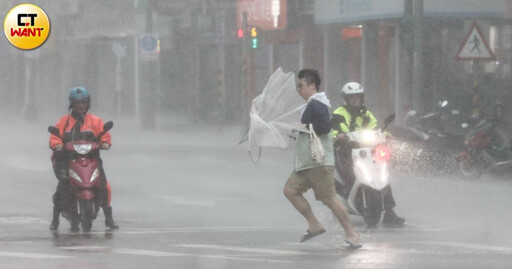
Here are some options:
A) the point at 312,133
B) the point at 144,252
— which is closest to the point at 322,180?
the point at 312,133

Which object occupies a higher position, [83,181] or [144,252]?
[83,181]

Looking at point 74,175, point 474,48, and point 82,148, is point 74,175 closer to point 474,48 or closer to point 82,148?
point 82,148

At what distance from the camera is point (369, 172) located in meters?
14.3

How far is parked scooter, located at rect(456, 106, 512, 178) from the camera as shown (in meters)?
21.8

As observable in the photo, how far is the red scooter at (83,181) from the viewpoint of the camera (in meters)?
13.9

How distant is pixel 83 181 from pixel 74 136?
0.47 meters

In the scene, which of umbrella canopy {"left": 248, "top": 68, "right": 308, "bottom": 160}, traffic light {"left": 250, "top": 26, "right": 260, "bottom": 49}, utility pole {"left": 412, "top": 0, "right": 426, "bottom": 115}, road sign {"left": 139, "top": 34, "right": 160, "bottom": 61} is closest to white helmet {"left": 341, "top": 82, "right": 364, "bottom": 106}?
umbrella canopy {"left": 248, "top": 68, "right": 308, "bottom": 160}

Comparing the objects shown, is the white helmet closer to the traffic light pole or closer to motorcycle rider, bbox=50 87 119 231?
motorcycle rider, bbox=50 87 119 231

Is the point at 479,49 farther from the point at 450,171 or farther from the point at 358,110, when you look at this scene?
the point at 358,110

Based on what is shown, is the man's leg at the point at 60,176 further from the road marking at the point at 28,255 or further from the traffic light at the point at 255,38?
the traffic light at the point at 255,38

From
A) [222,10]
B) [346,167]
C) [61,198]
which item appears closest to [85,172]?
[61,198]

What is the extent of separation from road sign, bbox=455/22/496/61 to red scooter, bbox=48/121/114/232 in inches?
532

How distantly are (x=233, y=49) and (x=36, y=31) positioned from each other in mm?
15357

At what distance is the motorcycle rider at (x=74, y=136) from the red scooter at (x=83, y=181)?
1.9 inches
